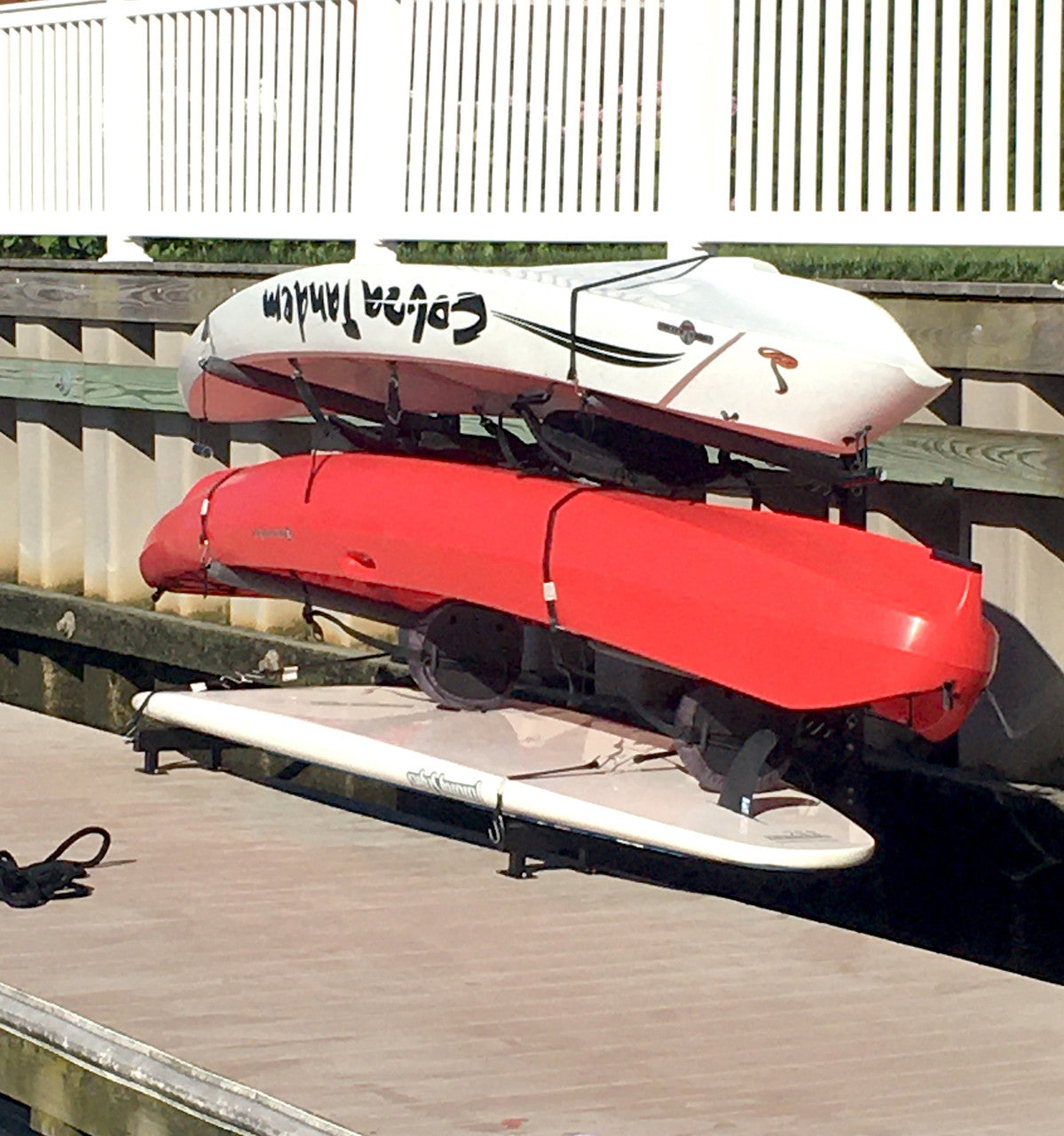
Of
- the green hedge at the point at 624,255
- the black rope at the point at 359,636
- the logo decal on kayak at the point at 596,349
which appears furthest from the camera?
the green hedge at the point at 624,255

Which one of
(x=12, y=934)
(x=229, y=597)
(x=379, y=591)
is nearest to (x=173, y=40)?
(x=229, y=597)

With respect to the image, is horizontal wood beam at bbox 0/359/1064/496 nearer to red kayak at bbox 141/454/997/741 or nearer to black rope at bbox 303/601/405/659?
red kayak at bbox 141/454/997/741

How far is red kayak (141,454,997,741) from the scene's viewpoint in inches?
237

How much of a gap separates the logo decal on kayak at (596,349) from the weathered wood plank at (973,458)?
0.68 meters

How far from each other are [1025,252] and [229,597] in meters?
3.11

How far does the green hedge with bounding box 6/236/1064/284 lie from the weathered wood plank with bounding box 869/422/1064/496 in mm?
1360

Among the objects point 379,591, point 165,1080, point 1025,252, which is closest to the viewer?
point 165,1080

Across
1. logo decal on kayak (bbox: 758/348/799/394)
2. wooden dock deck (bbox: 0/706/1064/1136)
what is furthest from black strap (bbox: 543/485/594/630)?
logo decal on kayak (bbox: 758/348/799/394)

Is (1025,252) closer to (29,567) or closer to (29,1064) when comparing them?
(29,567)

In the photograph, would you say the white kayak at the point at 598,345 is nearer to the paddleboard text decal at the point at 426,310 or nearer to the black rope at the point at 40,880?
the paddleboard text decal at the point at 426,310

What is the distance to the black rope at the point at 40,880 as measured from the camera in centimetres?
607

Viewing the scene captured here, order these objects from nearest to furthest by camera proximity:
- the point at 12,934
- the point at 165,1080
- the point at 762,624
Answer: the point at 165,1080, the point at 12,934, the point at 762,624

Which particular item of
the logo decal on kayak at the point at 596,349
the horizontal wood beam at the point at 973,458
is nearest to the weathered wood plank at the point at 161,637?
the logo decal on kayak at the point at 596,349

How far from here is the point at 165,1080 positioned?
4.73m
